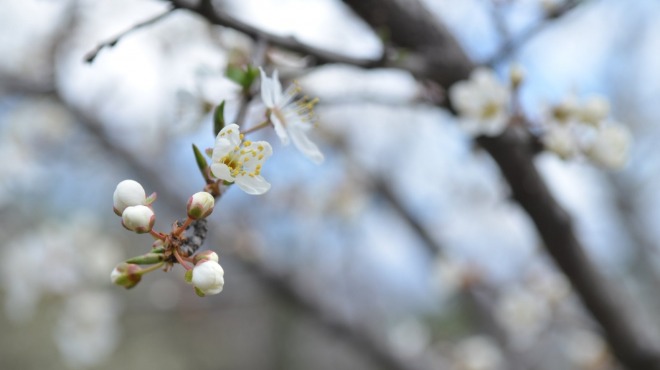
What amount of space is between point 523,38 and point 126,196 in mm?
605

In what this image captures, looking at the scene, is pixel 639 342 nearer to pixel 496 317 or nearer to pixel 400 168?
pixel 496 317

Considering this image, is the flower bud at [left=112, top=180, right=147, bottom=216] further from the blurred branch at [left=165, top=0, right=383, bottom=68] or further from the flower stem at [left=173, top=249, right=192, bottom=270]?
the blurred branch at [left=165, top=0, right=383, bottom=68]

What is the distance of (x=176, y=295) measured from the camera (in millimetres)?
1905

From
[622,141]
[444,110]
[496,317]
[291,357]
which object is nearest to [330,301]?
[496,317]

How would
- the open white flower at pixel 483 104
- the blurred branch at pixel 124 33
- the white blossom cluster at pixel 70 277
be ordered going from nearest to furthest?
the blurred branch at pixel 124 33 < the open white flower at pixel 483 104 < the white blossom cluster at pixel 70 277

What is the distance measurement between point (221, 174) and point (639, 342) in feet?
2.99

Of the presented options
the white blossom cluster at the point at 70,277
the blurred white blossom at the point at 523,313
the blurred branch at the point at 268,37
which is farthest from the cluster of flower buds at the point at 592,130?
the white blossom cluster at the point at 70,277

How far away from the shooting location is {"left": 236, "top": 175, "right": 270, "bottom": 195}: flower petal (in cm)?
43

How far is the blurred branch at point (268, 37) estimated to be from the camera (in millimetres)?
520

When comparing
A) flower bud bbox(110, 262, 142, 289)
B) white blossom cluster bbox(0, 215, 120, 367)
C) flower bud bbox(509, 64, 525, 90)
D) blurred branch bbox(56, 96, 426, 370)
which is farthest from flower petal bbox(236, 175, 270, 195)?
white blossom cluster bbox(0, 215, 120, 367)

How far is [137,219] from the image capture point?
0.38m

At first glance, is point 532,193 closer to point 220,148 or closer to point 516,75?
point 516,75

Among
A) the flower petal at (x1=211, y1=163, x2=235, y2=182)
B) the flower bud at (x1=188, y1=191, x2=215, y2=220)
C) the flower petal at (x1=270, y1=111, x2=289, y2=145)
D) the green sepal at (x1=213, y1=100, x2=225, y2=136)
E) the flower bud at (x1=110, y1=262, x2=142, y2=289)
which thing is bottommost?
the flower bud at (x1=110, y1=262, x2=142, y2=289)

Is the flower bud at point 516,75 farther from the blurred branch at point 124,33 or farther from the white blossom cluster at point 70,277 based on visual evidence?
the white blossom cluster at point 70,277
